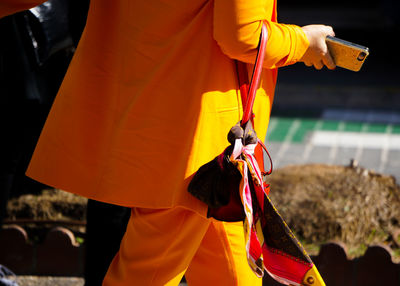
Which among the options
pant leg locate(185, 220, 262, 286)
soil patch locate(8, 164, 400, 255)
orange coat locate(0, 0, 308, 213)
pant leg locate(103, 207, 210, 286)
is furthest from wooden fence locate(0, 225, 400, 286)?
orange coat locate(0, 0, 308, 213)

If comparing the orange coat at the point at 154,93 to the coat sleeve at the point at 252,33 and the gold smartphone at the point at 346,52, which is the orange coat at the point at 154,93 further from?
the gold smartphone at the point at 346,52

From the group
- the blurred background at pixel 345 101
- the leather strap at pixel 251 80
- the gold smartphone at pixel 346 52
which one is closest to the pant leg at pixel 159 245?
the leather strap at pixel 251 80

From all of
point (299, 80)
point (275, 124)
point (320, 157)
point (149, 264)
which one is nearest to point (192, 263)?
point (149, 264)

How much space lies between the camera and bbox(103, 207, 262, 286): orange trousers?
1.87 m

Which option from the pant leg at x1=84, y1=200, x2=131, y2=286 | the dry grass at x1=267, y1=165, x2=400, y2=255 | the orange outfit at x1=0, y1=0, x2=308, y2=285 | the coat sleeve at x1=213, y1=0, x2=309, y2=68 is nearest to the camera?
the coat sleeve at x1=213, y1=0, x2=309, y2=68

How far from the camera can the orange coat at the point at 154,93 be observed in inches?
69.1

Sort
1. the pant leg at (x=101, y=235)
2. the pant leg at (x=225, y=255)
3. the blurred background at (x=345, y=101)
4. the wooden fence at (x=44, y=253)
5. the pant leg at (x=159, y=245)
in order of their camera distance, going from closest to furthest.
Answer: the pant leg at (x=159, y=245) < the pant leg at (x=225, y=255) < the pant leg at (x=101, y=235) < the wooden fence at (x=44, y=253) < the blurred background at (x=345, y=101)

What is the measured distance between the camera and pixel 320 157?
5.15 m

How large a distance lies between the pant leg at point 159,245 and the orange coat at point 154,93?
73mm

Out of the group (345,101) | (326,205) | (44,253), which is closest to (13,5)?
(44,253)

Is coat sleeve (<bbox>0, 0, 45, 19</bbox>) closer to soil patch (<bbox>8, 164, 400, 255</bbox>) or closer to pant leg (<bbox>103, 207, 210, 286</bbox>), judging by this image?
pant leg (<bbox>103, 207, 210, 286</bbox>)

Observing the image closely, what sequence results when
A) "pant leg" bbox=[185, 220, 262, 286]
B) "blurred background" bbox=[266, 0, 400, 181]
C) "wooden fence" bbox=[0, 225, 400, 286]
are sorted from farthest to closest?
"blurred background" bbox=[266, 0, 400, 181]
"wooden fence" bbox=[0, 225, 400, 286]
"pant leg" bbox=[185, 220, 262, 286]

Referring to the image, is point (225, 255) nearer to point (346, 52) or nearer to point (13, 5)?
point (346, 52)

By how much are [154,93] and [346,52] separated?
564 millimetres
